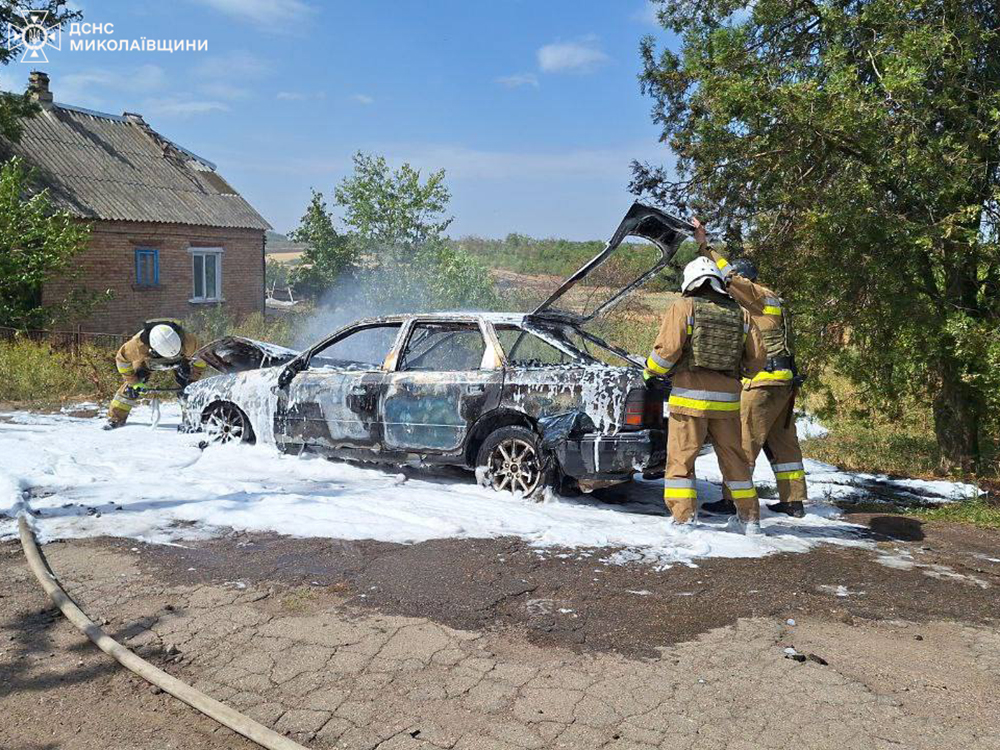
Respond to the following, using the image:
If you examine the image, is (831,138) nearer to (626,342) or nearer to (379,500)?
(379,500)

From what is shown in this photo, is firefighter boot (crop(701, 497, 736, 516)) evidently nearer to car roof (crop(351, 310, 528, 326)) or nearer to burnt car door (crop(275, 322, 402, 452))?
car roof (crop(351, 310, 528, 326))

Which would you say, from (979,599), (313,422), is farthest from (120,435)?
(979,599)

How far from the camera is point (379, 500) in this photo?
6.26m

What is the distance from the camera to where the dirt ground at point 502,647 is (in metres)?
3.11

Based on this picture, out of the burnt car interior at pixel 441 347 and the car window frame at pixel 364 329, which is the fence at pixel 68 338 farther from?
the burnt car interior at pixel 441 347

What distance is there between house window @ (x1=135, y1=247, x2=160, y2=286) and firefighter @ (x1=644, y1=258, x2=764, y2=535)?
19.5m

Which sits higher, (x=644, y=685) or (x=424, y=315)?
(x=424, y=315)

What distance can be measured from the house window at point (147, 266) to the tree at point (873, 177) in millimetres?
16753

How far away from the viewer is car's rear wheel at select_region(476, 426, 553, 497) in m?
6.32

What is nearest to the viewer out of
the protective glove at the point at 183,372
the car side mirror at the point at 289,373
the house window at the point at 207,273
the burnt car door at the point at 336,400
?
the burnt car door at the point at 336,400

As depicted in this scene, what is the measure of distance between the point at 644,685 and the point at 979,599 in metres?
2.26

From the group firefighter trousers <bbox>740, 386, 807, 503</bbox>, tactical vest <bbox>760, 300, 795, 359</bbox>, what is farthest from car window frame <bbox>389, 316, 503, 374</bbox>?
tactical vest <bbox>760, 300, 795, 359</bbox>

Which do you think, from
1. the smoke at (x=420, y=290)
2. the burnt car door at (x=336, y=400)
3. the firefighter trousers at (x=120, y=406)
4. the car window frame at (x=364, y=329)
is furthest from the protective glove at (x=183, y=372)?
the smoke at (x=420, y=290)

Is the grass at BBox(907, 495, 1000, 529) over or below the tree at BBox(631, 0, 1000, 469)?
below
